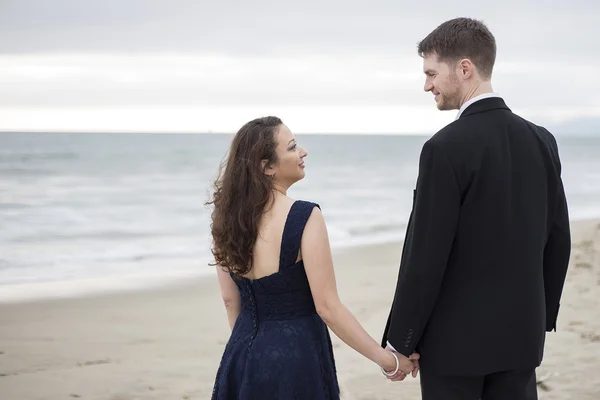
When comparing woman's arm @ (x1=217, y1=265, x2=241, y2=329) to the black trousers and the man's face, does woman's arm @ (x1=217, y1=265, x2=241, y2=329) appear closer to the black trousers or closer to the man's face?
the black trousers

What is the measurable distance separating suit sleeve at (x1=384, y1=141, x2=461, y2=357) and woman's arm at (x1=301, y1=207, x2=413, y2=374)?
8.9 inches

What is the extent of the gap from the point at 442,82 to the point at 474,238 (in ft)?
1.87

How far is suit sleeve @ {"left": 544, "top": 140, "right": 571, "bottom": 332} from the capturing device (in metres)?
2.73

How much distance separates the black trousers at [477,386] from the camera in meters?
2.62

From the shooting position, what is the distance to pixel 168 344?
649 cm

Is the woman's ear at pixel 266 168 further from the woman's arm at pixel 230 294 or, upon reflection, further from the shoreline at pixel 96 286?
the shoreline at pixel 96 286

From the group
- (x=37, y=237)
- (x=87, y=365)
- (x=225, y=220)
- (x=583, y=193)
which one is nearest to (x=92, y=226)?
(x=37, y=237)

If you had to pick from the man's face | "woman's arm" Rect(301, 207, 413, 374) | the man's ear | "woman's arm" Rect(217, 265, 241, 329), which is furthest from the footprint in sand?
the man's ear

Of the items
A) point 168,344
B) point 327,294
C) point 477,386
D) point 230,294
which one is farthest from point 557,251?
point 168,344

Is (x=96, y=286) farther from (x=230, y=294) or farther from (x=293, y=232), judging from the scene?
(x=293, y=232)

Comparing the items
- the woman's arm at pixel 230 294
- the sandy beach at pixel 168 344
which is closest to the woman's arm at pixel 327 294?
the woman's arm at pixel 230 294

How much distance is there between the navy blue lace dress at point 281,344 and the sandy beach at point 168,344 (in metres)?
2.11

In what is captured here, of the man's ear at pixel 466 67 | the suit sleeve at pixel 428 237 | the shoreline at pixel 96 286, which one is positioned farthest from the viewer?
the shoreline at pixel 96 286

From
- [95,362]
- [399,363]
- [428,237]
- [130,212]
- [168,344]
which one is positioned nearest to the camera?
[428,237]
